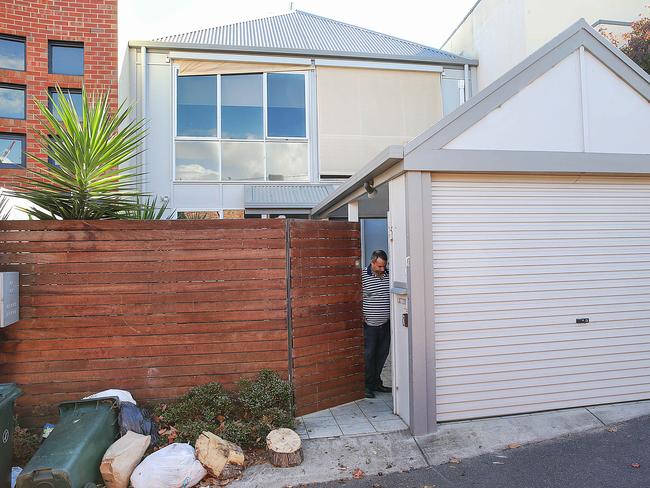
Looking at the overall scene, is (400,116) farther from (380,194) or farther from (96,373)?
(96,373)

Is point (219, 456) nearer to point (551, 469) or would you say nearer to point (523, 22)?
point (551, 469)

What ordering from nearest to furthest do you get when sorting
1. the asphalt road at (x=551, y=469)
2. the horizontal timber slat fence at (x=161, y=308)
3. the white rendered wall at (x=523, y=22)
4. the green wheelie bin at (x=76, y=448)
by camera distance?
the green wheelie bin at (x=76, y=448), the asphalt road at (x=551, y=469), the horizontal timber slat fence at (x=161, y=308), the white rendered wall at (x=523, y=22)

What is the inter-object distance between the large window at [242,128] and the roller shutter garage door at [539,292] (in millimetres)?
6931

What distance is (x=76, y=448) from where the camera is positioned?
140 inches

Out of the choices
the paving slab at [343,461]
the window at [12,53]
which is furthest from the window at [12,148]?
the paving slab at [343,461]

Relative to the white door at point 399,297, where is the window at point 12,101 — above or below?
above

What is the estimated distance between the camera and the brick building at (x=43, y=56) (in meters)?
9.86

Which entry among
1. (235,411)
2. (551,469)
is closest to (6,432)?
(235,411)

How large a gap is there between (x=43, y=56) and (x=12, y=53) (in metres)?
0.68

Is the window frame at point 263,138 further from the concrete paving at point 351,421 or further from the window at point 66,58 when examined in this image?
the concrete paving at point 351,421

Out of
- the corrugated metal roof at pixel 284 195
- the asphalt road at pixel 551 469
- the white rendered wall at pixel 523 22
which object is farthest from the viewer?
the white rendered wall at pixel 523 22

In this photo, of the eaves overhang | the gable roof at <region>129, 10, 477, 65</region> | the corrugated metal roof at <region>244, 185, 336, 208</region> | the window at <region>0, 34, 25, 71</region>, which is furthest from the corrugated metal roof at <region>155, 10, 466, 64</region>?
the eaves overhang

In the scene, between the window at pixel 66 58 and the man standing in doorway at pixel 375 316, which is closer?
the man standing in doorway at pixel 375 316

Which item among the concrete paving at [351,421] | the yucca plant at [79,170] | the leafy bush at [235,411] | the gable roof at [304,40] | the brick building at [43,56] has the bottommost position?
the concrete paving at [351,421]
